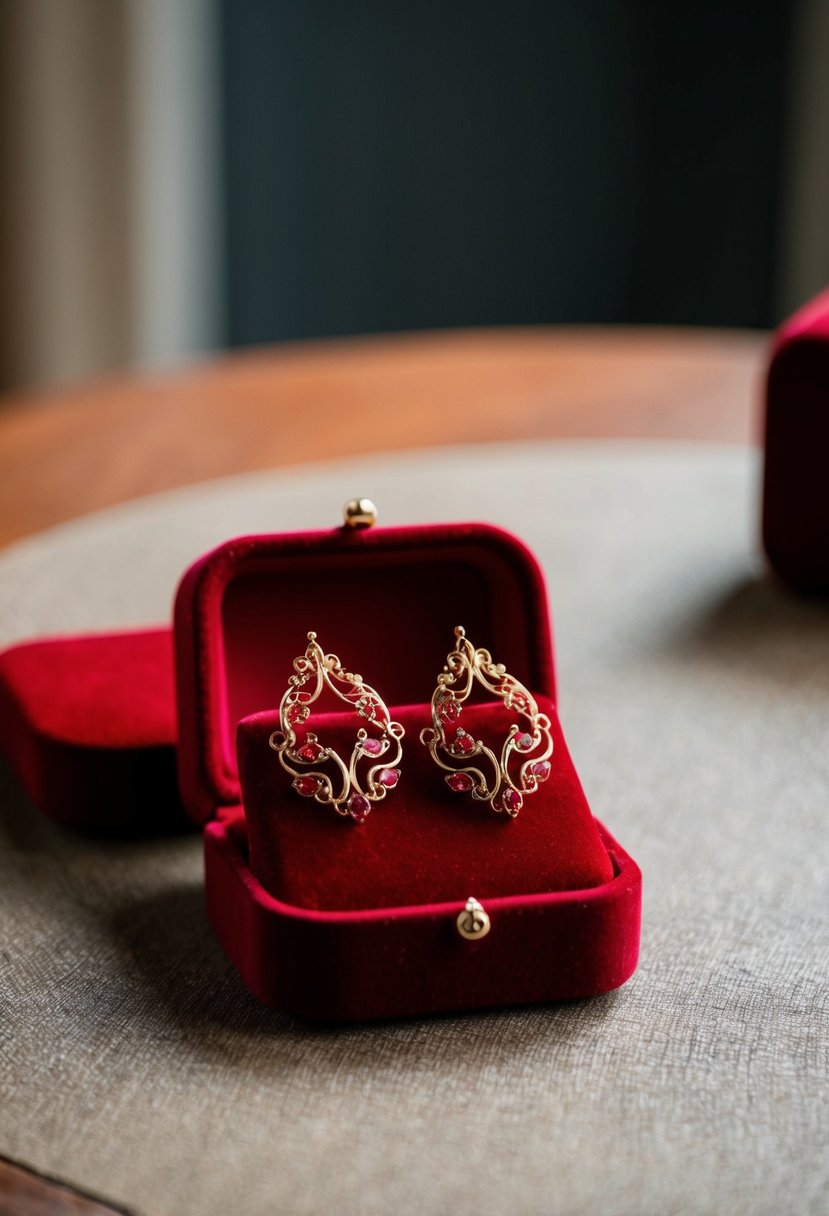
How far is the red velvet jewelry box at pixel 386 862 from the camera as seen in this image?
2.19ft

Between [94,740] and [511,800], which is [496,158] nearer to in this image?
[94,740]

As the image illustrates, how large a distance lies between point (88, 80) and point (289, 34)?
44cm

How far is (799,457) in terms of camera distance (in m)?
1.29

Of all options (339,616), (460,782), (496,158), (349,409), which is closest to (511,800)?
(460,782)

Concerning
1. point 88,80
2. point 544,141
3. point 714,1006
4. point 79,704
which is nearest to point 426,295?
point 544,141

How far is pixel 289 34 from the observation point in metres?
2.90

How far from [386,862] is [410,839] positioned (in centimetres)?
2

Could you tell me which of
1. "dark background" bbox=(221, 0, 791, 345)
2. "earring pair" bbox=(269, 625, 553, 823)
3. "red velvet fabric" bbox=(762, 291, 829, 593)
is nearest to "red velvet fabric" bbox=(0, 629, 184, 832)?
"earring pair" bbox=(269, 625, 553, 823)

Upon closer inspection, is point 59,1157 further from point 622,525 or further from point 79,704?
point 622,525

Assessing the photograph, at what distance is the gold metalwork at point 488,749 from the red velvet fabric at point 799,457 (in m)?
0.62

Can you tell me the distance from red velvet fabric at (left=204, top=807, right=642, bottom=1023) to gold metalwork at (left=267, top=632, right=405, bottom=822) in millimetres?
54

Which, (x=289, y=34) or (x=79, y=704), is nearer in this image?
(x=79, y=704)

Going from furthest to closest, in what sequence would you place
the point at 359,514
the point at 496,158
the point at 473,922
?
1. the point at 496,158
2. the point at 359,514
3. the point at 473,922

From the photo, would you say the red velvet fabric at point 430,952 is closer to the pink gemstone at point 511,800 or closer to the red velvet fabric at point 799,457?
the pink gemstone at point 511,800
